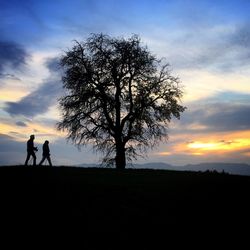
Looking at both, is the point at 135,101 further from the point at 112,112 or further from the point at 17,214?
the point at 17,214

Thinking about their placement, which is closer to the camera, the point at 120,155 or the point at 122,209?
the point at 122,209

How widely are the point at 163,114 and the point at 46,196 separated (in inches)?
955

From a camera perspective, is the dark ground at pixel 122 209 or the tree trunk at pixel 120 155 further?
the tree trunk at pixel 120 155

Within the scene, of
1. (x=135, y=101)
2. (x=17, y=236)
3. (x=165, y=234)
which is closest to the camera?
(x=17, y=236)

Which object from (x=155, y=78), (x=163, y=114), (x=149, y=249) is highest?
(x=155, y=78)

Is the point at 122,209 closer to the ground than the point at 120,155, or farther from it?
closer to the ground

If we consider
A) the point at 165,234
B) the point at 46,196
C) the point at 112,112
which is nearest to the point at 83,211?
the point at 46,196

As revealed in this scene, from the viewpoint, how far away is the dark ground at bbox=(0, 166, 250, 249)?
52.6 ft

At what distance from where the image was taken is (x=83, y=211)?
18000 millimetres

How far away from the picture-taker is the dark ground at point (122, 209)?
16031 millimetres

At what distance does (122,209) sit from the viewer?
1880 centimetres

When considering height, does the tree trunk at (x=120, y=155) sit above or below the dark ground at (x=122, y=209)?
above

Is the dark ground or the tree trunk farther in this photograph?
the tree trunk

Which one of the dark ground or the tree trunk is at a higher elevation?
the tree trunk
